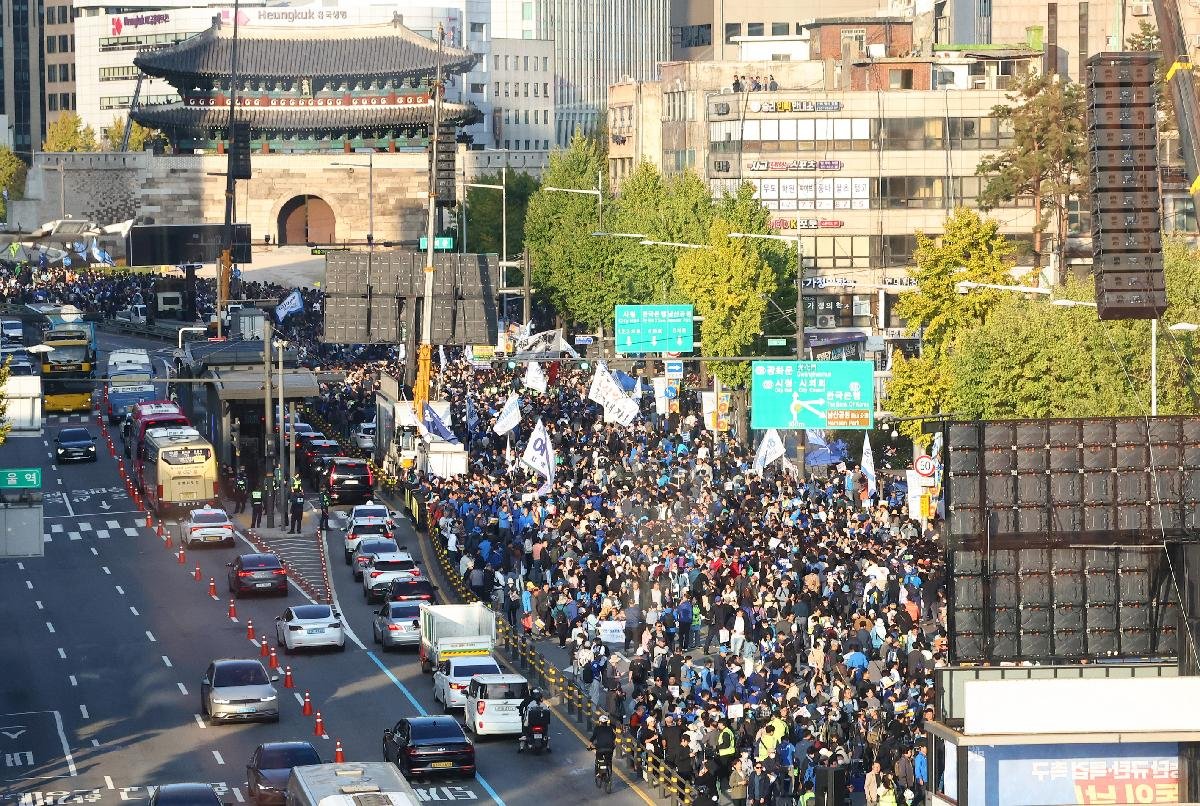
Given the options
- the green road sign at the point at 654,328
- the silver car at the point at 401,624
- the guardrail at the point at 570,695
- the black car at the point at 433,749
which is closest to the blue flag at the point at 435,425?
the guardrail at the point at 570,695

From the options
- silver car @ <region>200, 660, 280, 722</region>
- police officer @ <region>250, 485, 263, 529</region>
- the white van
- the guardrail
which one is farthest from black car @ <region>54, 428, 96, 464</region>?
the white van

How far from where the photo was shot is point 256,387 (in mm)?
74375

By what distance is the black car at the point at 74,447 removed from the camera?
82.4m

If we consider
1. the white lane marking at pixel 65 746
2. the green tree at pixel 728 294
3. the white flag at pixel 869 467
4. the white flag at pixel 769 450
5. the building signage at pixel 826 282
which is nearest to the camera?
the white lane marking at pixel 65 746

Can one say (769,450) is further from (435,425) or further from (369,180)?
(369,180)

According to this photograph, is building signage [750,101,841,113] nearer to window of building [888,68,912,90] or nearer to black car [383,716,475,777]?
window of building [888,68,912,90]

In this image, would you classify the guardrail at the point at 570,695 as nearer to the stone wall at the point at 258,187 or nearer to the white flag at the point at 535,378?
the white flag at the point at 535,378

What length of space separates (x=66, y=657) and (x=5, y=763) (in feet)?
31.9

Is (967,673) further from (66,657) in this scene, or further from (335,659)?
(66,657)

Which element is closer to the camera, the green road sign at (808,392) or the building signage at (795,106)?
the green road sign at (808,392)

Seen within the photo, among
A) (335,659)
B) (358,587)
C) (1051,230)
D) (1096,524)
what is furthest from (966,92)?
(1096,524)

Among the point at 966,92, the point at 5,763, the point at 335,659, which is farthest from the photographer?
the point at 966,92

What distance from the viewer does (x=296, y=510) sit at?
68.2 meters

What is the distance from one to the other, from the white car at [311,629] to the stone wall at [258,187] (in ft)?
392
